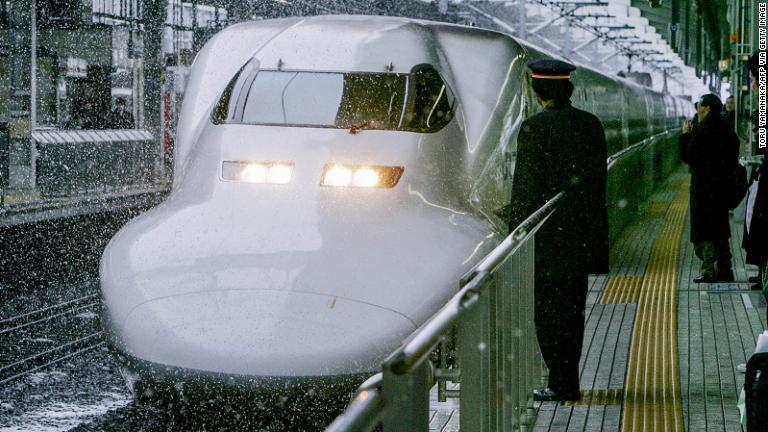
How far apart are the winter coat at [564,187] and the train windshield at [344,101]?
4.11ft

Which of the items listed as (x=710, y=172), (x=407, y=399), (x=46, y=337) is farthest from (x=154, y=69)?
(x=407, y=399)

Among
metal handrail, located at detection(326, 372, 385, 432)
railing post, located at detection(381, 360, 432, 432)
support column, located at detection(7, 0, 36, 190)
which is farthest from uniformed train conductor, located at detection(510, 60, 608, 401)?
support column, located at detection(7, 0, 36, 190)

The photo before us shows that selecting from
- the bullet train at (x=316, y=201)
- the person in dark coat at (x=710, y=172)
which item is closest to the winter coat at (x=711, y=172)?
the person in dark coat at (x=710, y=172)

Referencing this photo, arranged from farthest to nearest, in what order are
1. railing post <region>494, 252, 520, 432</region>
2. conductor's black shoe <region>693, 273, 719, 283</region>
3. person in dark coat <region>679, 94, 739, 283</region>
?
conductor's black shoe <region>693, 273, 719, 283</region> → person in dark coat <region>679, 94, 739, 283</region> → railing post <region>494, 252, 520, 432</region>

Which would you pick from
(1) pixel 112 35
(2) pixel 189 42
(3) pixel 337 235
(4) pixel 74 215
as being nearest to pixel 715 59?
(2) pixel 189 42

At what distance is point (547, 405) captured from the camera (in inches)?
202

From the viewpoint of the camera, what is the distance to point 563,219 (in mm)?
5125

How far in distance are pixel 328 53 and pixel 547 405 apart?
104 inches

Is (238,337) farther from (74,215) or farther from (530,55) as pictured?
(74,215)

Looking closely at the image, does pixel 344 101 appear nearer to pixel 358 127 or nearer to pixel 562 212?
pixel 358 127

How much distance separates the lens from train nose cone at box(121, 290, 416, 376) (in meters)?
4.84

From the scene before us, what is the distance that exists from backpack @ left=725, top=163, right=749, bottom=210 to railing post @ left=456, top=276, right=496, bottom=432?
20.6 feet

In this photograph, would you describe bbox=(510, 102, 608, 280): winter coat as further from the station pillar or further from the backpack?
the station pillar

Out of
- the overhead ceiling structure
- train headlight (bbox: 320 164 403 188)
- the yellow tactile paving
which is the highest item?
the overhead ceiling structure
